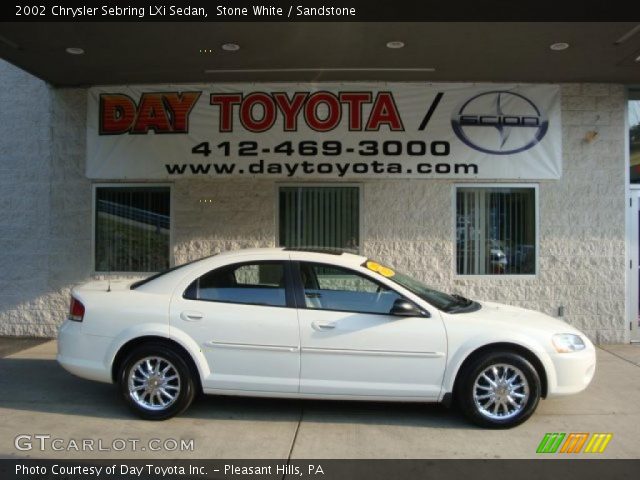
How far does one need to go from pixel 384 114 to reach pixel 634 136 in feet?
12.5

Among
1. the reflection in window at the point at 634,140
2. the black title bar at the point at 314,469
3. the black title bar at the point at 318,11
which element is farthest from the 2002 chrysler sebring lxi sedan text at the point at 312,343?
the reflection in window at the point at 634,140

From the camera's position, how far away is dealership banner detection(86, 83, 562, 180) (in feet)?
28.6

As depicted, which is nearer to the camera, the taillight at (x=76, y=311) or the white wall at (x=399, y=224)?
the taillight at (x=76, y=311)

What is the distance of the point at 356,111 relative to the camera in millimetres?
8797

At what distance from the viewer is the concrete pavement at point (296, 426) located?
4.53m

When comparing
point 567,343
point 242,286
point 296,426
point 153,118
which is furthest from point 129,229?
point 567,343

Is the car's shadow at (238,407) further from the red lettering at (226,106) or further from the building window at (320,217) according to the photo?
the red lettering at (226,106)

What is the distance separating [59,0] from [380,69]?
4150 mm

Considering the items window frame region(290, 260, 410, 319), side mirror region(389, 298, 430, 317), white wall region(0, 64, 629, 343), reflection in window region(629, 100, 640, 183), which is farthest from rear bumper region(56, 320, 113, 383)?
reflection in window region(629, 100, 640, 183)

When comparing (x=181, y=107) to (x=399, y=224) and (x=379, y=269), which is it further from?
(x=379, y=269)

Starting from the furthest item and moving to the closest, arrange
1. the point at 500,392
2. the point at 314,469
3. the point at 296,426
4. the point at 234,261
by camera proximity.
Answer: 1. the point at 234,261
2. the point at 296,426
3. the point at 500,392
4. the point at 314,469

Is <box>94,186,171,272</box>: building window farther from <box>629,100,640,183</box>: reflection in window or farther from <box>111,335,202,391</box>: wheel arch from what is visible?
<box>629,100,640,183</box>: reflection in window

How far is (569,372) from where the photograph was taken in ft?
16.4

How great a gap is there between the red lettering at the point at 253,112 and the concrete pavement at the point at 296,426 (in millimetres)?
4381
